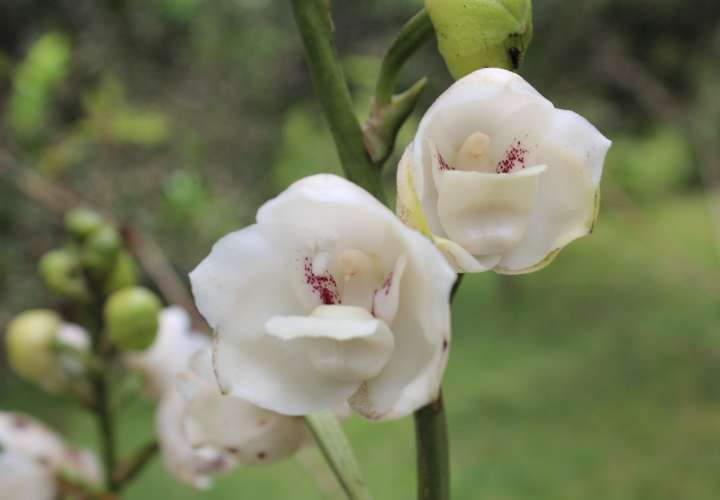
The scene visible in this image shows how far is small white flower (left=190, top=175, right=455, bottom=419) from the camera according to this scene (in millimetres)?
298

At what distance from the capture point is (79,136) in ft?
4.22

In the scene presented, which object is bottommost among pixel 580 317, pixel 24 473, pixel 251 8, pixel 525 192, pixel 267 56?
pixel 580 317

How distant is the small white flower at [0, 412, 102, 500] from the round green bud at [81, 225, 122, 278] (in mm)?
108

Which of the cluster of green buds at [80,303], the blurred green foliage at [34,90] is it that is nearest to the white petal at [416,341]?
the cluster of green buds at [80,303]

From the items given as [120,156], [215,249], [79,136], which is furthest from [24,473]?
[120,156]

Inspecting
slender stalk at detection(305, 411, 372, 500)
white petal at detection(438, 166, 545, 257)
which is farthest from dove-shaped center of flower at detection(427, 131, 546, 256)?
slender stalk at detection(305, 411, 372, 500)

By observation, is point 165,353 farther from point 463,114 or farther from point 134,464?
point 463,114

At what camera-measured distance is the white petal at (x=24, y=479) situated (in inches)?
20.9

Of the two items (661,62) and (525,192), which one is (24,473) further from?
(661,62)

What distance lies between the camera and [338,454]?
1.19ft

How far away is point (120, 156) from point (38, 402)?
785mm

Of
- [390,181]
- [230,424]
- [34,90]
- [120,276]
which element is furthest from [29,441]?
[390,181]

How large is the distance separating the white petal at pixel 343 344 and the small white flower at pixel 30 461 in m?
0.30

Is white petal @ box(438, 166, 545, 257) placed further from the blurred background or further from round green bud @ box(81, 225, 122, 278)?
the blurred background
